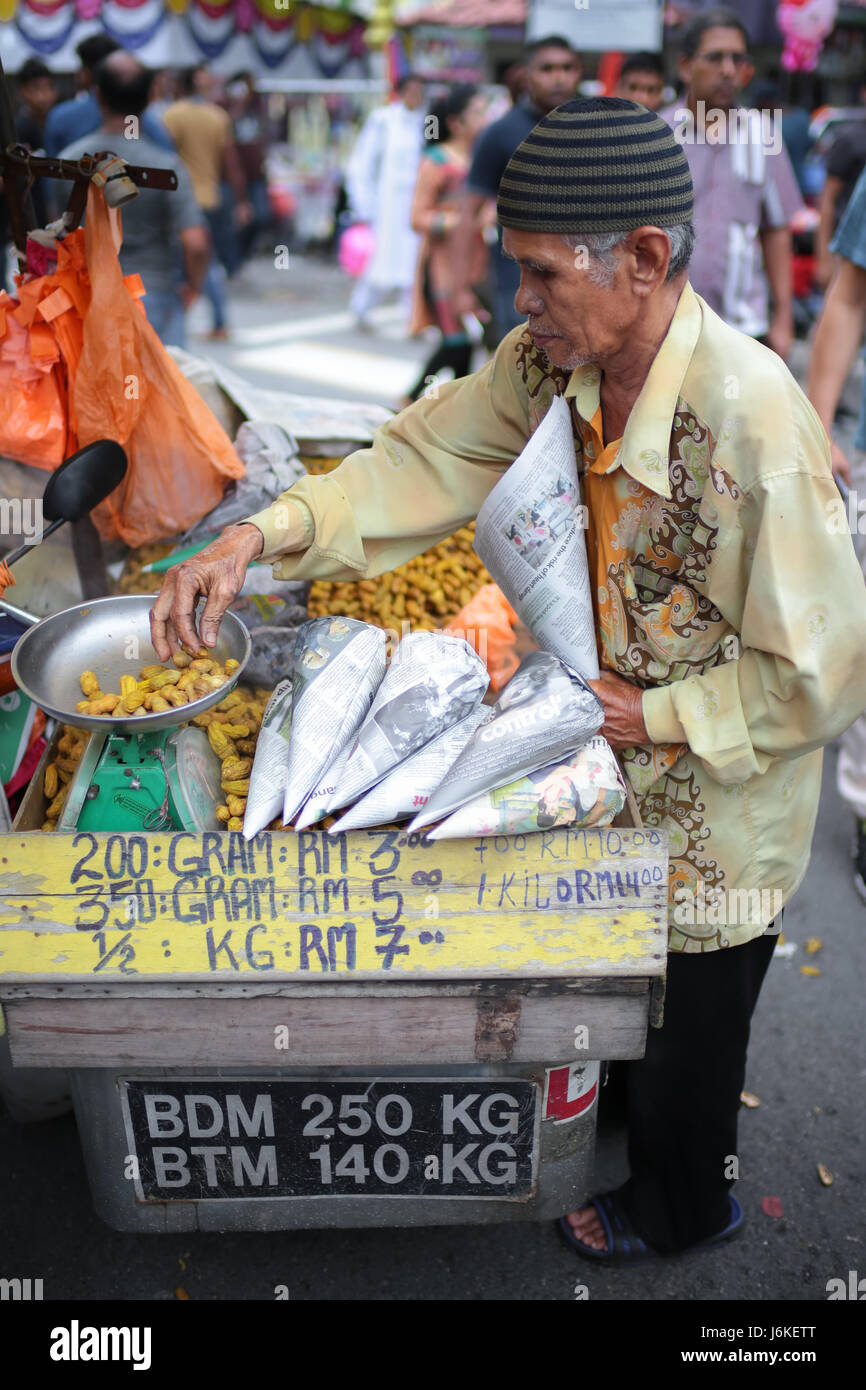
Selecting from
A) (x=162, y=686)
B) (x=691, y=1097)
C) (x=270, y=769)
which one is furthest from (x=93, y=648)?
(x=691, y=1097)

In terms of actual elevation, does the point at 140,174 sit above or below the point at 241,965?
above

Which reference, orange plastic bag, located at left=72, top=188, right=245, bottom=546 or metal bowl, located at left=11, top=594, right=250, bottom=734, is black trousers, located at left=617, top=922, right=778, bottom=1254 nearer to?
A: metal bowl, located at left=11, top=594, right=250, bottom=734

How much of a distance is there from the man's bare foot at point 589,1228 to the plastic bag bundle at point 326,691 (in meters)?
1.22

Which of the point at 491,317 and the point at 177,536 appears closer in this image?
the point at 177,536

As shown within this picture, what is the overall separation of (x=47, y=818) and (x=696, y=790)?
100cm

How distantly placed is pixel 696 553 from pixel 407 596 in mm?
1096

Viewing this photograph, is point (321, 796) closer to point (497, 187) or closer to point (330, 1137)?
point (330, 1137)

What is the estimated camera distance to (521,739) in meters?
1.43

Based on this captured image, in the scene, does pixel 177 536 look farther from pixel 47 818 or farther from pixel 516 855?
pixel 516 855

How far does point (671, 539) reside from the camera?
5.30 feet

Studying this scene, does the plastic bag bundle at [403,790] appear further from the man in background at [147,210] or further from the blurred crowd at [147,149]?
the man in background at [147,210]

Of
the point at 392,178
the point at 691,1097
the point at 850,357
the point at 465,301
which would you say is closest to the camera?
the point at 691,1097

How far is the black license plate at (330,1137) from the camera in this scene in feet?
5.43

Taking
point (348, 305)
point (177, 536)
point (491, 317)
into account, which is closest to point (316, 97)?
point (348, 305)
